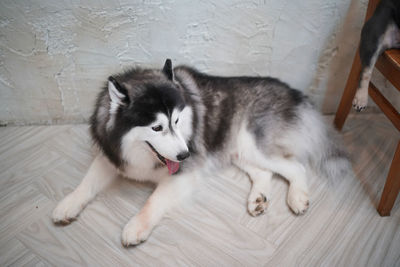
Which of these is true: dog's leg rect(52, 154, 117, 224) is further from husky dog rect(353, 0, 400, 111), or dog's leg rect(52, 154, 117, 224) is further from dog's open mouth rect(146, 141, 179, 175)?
husky dog rect(353, 0, 400, 111)

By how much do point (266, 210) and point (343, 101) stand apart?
94 centimetres

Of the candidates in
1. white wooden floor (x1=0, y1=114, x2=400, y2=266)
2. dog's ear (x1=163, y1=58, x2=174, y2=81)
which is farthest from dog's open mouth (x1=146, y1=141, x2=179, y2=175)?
dog's ear (x1=163, y1=58, x2=174, y2=81)

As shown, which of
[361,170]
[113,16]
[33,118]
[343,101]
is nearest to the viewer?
[113,16]

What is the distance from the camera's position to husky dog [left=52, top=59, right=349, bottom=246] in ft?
4.46

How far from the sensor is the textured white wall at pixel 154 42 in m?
1.78

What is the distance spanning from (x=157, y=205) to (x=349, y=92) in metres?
1.41

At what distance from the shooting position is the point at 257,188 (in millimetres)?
1745

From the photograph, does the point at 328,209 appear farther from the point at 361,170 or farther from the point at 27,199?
the point at 27,199

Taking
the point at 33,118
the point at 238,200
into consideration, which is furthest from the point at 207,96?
the point at 33,118

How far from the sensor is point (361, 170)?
1.90 metres

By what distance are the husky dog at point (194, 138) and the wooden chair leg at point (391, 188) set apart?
282 mm

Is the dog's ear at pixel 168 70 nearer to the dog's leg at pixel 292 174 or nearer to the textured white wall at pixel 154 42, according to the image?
the textured white wall at pixel 154 42

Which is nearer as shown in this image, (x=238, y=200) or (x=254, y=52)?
(x=238, y=200)

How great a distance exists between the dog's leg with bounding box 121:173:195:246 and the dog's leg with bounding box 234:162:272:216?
35 cm
